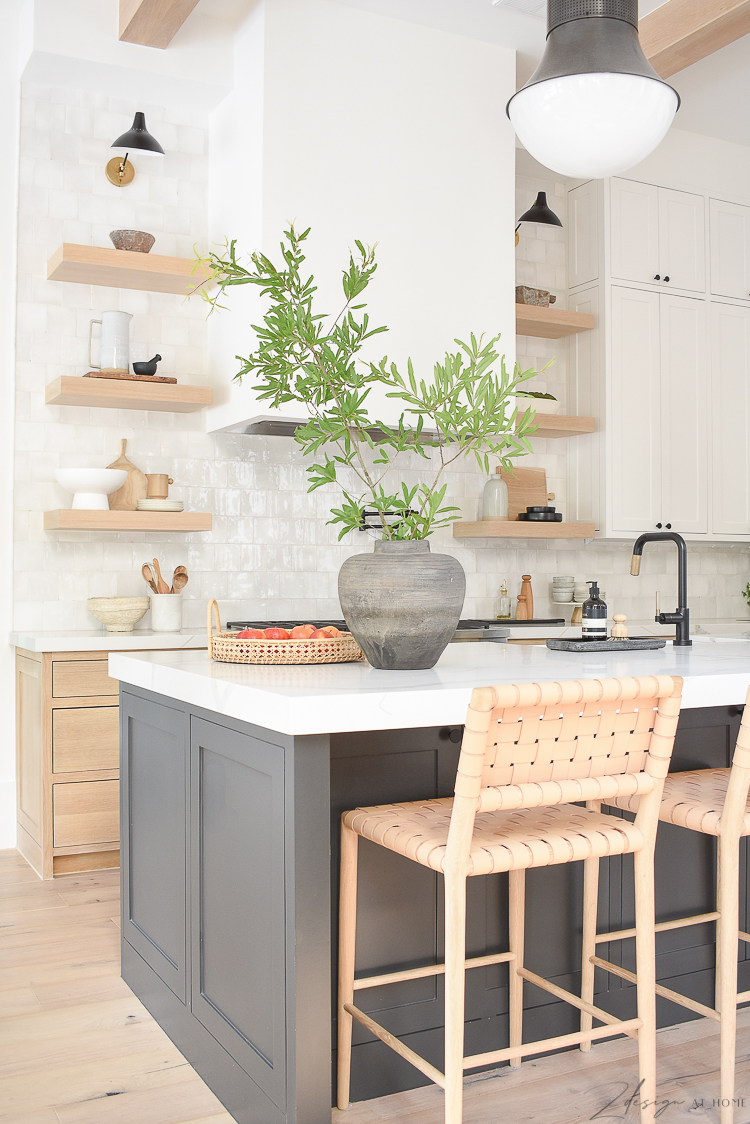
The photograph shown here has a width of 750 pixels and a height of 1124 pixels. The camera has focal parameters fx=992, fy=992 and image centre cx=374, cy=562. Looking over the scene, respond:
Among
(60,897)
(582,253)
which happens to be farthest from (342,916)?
(582,253)

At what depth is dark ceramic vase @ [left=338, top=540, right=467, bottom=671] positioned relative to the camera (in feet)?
6.89

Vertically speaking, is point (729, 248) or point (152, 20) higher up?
point (152, 20)

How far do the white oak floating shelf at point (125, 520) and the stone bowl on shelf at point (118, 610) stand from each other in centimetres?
29

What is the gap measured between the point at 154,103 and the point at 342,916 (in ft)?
12.5

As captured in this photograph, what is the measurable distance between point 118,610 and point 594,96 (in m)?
2.65

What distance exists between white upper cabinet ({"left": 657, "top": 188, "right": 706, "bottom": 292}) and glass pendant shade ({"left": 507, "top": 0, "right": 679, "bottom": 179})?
3060mm

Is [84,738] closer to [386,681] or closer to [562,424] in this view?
[386,681]

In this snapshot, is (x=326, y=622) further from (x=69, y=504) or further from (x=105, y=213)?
(x=105, y=213)

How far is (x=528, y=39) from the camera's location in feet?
14.6

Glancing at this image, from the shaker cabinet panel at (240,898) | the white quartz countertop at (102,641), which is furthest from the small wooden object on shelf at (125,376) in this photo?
the shaker cabinet panel at (240,898)

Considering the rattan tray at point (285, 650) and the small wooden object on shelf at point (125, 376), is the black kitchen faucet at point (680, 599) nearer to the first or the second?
the rattan tray at point (285, 650)

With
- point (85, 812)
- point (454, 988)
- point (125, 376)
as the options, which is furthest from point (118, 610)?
point (454, 988)

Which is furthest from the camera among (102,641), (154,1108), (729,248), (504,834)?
(729,248)

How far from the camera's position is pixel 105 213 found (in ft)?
14.2
